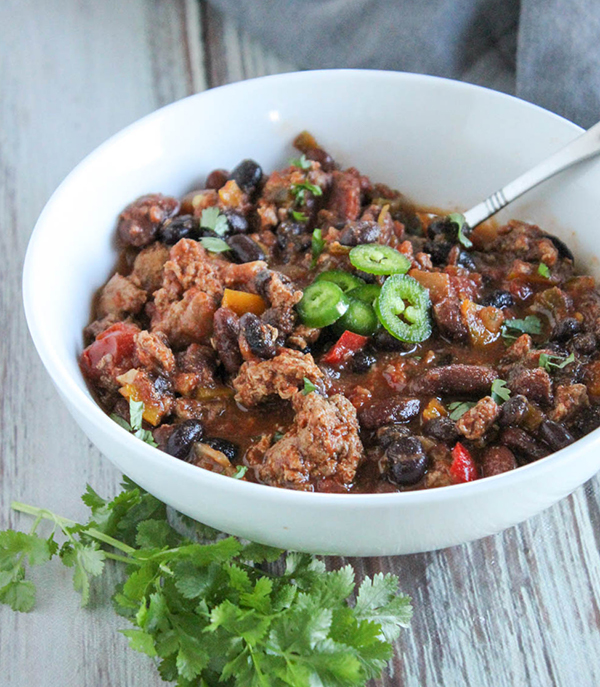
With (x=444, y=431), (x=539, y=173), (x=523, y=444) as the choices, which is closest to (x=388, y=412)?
(x=444, y=431)

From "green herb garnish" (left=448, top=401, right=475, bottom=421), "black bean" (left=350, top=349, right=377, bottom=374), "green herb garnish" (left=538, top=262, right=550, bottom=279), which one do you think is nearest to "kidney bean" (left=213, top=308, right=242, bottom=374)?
"black bean" (left=350, top=349, right=377, bottom=374)

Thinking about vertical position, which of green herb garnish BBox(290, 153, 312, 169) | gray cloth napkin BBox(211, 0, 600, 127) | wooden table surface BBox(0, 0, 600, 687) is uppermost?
gray cloth napkin BBox(211, 0, 600, 127)

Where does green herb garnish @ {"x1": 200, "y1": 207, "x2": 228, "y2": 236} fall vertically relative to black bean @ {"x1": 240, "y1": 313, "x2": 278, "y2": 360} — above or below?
above

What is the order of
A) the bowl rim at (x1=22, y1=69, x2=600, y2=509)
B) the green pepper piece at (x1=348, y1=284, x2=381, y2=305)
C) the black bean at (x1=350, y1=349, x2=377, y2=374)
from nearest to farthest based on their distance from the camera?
the bowl rim at (x1=22, y1=69, x2=600, y2=509)
the black bean at (x1=350, y1=349, x2=377, y2=374)
the green pepper piece at (x1=348, y1=284, x2=381, y2=305)

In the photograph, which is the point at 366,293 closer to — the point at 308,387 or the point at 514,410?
the point at 308,387

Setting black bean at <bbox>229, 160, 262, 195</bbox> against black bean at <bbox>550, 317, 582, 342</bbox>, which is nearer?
black bean at <bbox>550, 317, 582, 342</bbox>

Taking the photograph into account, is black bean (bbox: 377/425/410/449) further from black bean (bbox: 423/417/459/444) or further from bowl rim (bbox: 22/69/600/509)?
bowl rim (bbox: 22/69/600/509)

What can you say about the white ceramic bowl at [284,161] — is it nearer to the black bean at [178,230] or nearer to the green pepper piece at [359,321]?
the black bean at [178,230]

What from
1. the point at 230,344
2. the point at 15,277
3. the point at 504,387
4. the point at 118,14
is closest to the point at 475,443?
the point at 504,387
